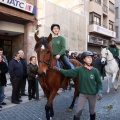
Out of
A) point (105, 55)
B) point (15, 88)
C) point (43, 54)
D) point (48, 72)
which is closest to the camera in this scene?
point (43, 54)

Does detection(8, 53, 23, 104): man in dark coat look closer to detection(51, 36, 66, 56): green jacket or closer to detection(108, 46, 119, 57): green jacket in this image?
detection(51, 36, 66, 56): green jacket

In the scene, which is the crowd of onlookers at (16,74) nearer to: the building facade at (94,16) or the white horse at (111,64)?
the white horse at (111,64)

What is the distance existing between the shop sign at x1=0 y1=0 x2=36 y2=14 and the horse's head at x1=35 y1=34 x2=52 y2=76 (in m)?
10.6

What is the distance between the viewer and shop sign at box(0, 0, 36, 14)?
46.5 ft

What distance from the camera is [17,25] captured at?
1689cm

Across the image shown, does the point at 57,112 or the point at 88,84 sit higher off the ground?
the point at 88,84

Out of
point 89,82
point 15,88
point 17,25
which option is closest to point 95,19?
point 17,25

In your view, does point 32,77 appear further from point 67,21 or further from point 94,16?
point 94,16

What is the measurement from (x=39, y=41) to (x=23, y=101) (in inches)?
157

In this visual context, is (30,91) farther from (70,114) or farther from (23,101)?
(70,114)

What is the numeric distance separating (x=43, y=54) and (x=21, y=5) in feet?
39.2

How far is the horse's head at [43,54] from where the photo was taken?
4.35m

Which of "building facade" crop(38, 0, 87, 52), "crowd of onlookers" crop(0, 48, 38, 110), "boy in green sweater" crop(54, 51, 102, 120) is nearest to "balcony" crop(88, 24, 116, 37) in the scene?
"building facade" crop(38, 0, 87, 52)

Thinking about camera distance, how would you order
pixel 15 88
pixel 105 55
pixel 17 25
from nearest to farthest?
pixel 15 88, pixel 105 55, pixel 17 25
